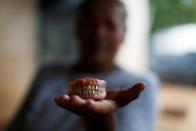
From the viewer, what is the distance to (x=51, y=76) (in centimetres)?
95

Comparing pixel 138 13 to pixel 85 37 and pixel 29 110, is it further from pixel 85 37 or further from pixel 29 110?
pixel 29 110

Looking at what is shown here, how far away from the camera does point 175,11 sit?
3.58ft

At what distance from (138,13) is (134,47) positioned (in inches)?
5.9

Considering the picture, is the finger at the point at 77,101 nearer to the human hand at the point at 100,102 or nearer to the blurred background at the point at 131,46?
the human hand at the point at 100,102

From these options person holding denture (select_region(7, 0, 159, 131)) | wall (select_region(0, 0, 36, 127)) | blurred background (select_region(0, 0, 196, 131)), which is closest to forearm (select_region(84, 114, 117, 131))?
person holding denture (select_region(7, 0, 159, 131))

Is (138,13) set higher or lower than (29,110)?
higher

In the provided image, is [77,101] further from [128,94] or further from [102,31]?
[102,31]

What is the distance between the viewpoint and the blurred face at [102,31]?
954 millimetres

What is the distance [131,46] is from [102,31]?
1.75 ft

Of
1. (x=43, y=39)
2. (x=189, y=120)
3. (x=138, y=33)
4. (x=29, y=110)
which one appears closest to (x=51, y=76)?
(x=29, y=110)

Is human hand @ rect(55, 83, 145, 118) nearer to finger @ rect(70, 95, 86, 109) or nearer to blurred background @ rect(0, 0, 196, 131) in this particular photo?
finger @ rect(70, 95, 86, 109)

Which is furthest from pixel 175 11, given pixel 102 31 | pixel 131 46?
pixel 131 46

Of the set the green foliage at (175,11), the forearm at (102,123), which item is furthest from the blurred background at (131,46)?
the forearm at (102,123)

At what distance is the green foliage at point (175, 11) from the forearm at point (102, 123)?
548 millimetres
